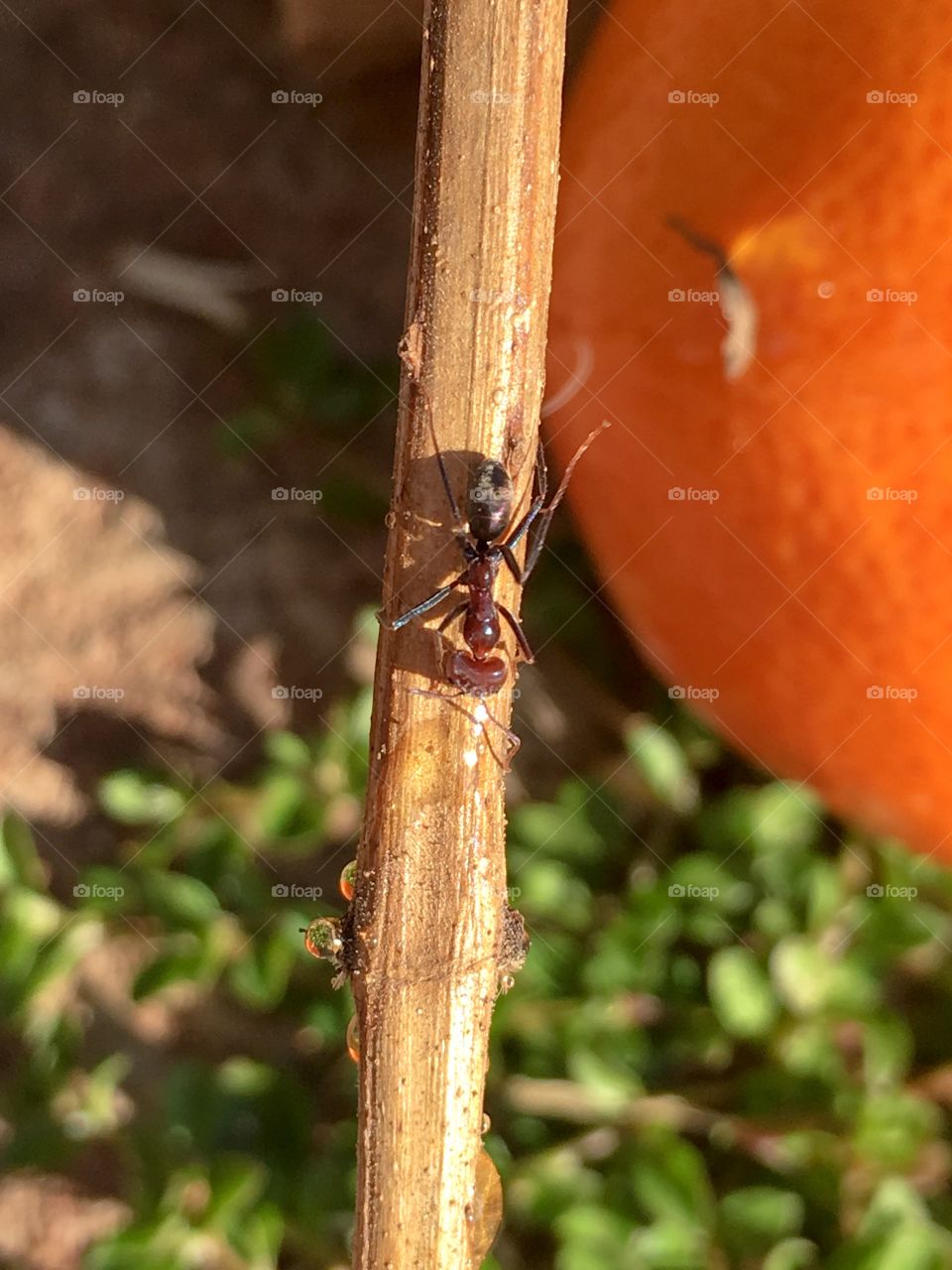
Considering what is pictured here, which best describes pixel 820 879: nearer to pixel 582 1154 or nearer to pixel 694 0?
pixel 582 1154

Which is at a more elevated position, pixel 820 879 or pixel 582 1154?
pixel 820 879

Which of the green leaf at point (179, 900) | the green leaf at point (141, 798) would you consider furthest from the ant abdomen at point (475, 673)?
the green leaf at point (141, 798)

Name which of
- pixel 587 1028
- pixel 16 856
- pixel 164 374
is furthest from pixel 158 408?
pixel 587 1028

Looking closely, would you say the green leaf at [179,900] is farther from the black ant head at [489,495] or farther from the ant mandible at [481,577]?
the black ant head at [489,495]

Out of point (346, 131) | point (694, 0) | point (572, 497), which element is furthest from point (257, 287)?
point (694, 0)

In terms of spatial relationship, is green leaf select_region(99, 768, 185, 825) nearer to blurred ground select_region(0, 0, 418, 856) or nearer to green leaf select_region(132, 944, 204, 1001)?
blurred ground select_region(0, 0, 418, 856)

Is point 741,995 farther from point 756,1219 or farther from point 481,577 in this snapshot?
point 481,577

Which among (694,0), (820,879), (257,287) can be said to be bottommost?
(820,879)
